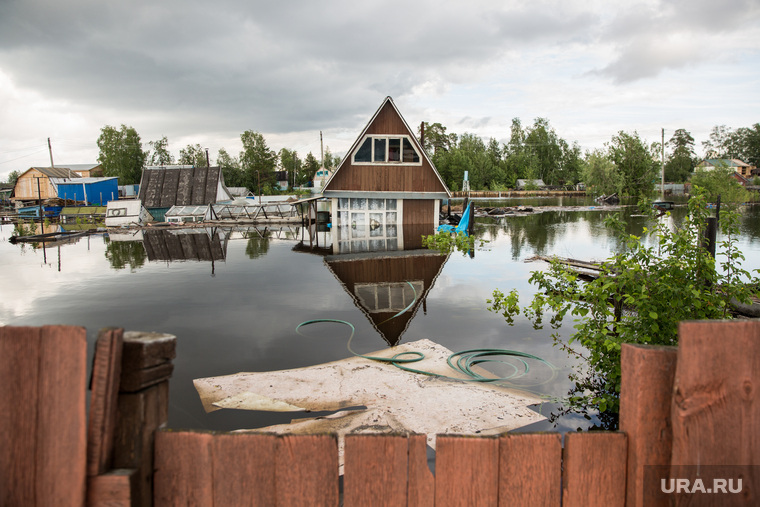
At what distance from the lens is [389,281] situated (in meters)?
14.4

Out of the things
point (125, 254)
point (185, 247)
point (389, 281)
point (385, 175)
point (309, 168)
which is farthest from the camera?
point (309, 168)

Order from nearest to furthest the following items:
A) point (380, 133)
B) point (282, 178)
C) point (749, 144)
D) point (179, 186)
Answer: point (380, 133) < point (179, 186) < point (282, 178) < point (749, 144)

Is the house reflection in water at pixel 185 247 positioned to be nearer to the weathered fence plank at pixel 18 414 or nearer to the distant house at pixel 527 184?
the weathered fence plank at pixel 18 414

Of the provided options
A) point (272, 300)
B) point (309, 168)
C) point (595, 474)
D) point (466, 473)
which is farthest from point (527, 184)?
point (466, 473)

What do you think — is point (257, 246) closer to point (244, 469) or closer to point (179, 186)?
point (244, 469)

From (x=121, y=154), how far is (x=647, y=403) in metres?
101

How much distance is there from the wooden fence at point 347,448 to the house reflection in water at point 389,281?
7129 mm

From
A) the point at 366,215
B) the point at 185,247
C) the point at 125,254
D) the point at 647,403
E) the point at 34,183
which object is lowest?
the point at 125,254

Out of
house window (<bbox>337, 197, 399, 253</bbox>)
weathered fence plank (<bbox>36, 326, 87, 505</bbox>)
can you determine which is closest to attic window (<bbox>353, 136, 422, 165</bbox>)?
house window (<bbox>337, 197, 399, 253</bbox>)

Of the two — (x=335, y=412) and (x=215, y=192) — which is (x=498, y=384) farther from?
(x=215, y=192)

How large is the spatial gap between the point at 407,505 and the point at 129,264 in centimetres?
1982

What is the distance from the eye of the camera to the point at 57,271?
1706cm

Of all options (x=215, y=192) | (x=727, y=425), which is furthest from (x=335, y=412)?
(x=215, y=192)

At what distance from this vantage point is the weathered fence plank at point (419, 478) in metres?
1.58
